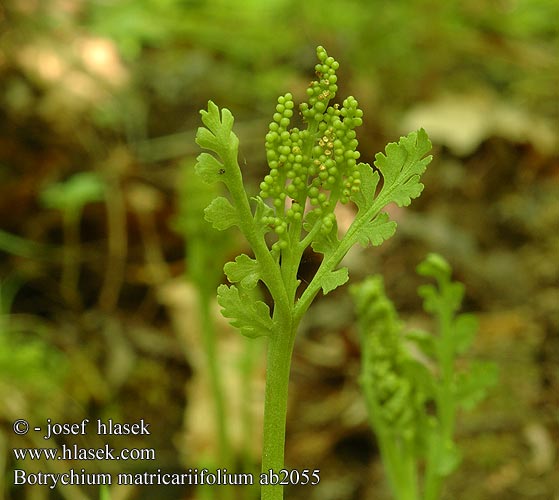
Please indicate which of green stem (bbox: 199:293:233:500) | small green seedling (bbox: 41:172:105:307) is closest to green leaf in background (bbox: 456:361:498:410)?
green stem (bbox: 199:293:233:500)

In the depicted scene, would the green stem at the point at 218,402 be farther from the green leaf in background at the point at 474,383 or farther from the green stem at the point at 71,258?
the green stem at the point at 71,258

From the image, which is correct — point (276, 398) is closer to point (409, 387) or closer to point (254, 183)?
point (409, 387)

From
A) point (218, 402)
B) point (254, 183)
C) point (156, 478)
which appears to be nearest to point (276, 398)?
point (218, 402)

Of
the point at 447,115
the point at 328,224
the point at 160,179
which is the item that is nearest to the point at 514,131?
the point at 447,115

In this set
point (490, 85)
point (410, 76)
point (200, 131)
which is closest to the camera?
point (200, 131)

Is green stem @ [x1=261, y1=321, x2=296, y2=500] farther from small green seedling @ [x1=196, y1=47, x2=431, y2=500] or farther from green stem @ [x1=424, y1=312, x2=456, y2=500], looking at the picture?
green stem @ [x1=424, y1=312, x2=456, y2=500]

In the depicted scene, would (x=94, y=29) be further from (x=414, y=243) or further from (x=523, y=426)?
(x=523, y=426)

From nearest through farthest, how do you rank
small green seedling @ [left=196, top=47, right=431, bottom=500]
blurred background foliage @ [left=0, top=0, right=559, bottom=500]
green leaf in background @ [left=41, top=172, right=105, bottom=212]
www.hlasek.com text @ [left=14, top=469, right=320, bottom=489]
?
small green seedling @ [left=196, top=47, right=431, bottom=500] < www.hlasek.com text @ [left=14, top=469, right=320, bottom=489] < blurred background foliage @ [left=0, top=0, right=559, bottom=500] < green leaf in background @ [left=41, top=172, right=105, bottom=212]
